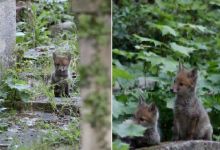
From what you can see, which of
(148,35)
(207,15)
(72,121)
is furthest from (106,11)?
(207,15)

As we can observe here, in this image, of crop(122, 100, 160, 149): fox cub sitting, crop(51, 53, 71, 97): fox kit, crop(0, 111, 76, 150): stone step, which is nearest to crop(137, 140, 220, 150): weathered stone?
crop(122, 100, 160, 149): fox cub sitting

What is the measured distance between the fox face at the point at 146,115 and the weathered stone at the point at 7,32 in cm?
276

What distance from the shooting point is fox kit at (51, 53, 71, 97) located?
670 centimetres

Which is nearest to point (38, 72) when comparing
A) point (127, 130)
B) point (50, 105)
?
point (50, 105)

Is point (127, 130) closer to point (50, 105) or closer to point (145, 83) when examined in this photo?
point (145, 83)

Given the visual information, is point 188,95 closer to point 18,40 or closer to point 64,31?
point 18,40

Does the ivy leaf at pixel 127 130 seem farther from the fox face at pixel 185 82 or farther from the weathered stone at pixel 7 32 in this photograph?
the weathered stone at pixel 7 32

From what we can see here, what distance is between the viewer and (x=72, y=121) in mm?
5895

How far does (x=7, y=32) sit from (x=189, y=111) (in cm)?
297

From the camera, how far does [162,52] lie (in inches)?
282

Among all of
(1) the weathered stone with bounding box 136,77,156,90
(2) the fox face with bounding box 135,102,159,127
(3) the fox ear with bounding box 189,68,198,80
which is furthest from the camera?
(1) the weathered stone with bounding box 136,77,156,90

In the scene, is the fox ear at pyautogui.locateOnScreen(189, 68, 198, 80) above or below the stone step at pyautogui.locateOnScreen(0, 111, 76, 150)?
above

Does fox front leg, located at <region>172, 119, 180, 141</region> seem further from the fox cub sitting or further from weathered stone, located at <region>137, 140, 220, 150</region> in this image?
the fox cub sitting

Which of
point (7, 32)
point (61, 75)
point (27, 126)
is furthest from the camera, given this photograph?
point (7, 32)
